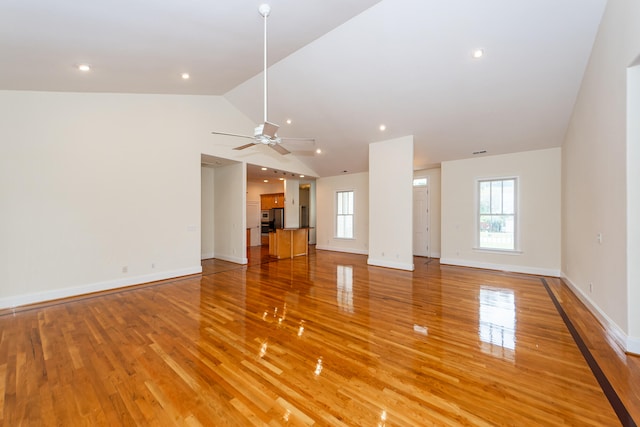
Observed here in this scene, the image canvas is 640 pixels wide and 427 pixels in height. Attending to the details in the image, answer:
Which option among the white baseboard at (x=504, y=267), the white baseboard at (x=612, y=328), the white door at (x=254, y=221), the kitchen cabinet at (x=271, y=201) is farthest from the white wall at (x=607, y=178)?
the white door at (x=254, y=221)

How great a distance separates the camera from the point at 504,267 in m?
6.12

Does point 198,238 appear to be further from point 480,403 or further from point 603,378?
point 603,378

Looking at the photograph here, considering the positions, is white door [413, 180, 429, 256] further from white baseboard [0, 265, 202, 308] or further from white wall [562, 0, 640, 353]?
white baseboard [0, 265, 202, 308]

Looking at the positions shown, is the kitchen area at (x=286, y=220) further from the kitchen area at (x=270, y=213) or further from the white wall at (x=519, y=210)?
the white wall at (x=519, y=210)

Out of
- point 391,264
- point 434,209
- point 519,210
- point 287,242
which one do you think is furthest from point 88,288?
point 519,210

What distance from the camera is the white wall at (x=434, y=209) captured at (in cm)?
750

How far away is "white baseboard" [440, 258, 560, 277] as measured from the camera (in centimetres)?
562

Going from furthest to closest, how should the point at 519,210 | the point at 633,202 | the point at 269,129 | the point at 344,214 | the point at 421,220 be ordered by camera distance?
the point at 344,214 < the point at 421,220 < the point at 519,210 < the point at 269,129 < the point at 633,202

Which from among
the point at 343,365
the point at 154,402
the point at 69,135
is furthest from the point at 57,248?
the point at 343,365

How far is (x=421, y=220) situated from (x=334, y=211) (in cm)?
303

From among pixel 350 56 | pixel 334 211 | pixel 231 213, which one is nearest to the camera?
pixel 350 56

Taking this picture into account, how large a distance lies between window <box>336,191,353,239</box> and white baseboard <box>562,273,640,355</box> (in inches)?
231

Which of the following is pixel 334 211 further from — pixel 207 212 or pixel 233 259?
pixel 207 212

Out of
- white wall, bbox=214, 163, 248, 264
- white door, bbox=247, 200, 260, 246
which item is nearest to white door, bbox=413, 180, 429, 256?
white wall, bbox=214, 163, 248, 264
